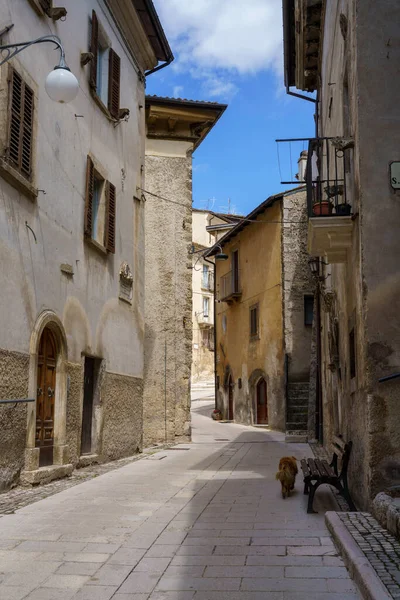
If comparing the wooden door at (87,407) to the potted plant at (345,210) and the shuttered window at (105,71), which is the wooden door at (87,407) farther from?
the potted plant at (345,210)

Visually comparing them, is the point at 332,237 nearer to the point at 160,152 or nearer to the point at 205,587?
the point at 205,587

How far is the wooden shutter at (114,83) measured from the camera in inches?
550

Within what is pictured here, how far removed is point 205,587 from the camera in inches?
197

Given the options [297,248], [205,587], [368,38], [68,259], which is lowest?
[205,587]

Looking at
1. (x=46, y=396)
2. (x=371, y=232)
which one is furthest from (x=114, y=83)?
(x=371, y=232)

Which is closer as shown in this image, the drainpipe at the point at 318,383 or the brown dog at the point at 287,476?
the brown dog at the point at 287,476

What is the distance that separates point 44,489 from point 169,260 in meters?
10.3

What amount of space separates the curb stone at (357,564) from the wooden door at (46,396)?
16.6 ft

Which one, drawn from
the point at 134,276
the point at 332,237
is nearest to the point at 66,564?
the point at 332,237

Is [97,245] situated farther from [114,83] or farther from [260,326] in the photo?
[260,326]

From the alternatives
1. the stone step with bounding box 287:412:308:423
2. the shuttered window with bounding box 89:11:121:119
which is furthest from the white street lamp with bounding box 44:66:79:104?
the stone step with bounding box 287:412:308:423

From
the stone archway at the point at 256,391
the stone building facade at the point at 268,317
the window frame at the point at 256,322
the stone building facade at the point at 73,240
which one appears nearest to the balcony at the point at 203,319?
the stone building facade at the point at 268,317

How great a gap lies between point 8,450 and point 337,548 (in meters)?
4.68

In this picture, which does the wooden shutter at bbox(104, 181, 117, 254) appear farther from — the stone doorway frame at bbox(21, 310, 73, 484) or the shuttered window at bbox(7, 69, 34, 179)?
the shuttered window at bbox(7, 69, 34, 179)
